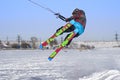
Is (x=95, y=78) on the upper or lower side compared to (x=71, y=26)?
lower

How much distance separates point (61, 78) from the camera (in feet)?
47.3

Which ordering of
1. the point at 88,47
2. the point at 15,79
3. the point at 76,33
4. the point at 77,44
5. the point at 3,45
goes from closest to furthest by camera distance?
the point at 76,33 < the point at 15,79 < the point at 3,45 < the point at 77,44 < the point at 88,47

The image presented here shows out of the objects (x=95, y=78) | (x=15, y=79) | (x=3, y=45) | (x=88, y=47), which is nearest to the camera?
(x=95, y=78)

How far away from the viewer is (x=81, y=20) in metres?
11.9

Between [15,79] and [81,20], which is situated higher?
[81,20]

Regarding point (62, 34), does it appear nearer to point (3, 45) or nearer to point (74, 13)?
point (74, 13)

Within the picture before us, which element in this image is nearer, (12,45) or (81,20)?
(81,20)

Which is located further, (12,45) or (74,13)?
(12,45)

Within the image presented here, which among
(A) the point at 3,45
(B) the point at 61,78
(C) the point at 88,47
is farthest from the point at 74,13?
(C) the point at 88,47

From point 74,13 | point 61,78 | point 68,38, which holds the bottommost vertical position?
point 61,78

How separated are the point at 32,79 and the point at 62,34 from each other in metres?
2.60

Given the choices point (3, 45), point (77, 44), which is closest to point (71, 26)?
point (3, 45)

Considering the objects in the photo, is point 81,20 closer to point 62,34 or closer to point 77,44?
point 62,34

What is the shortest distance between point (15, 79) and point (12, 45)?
7367 cm
